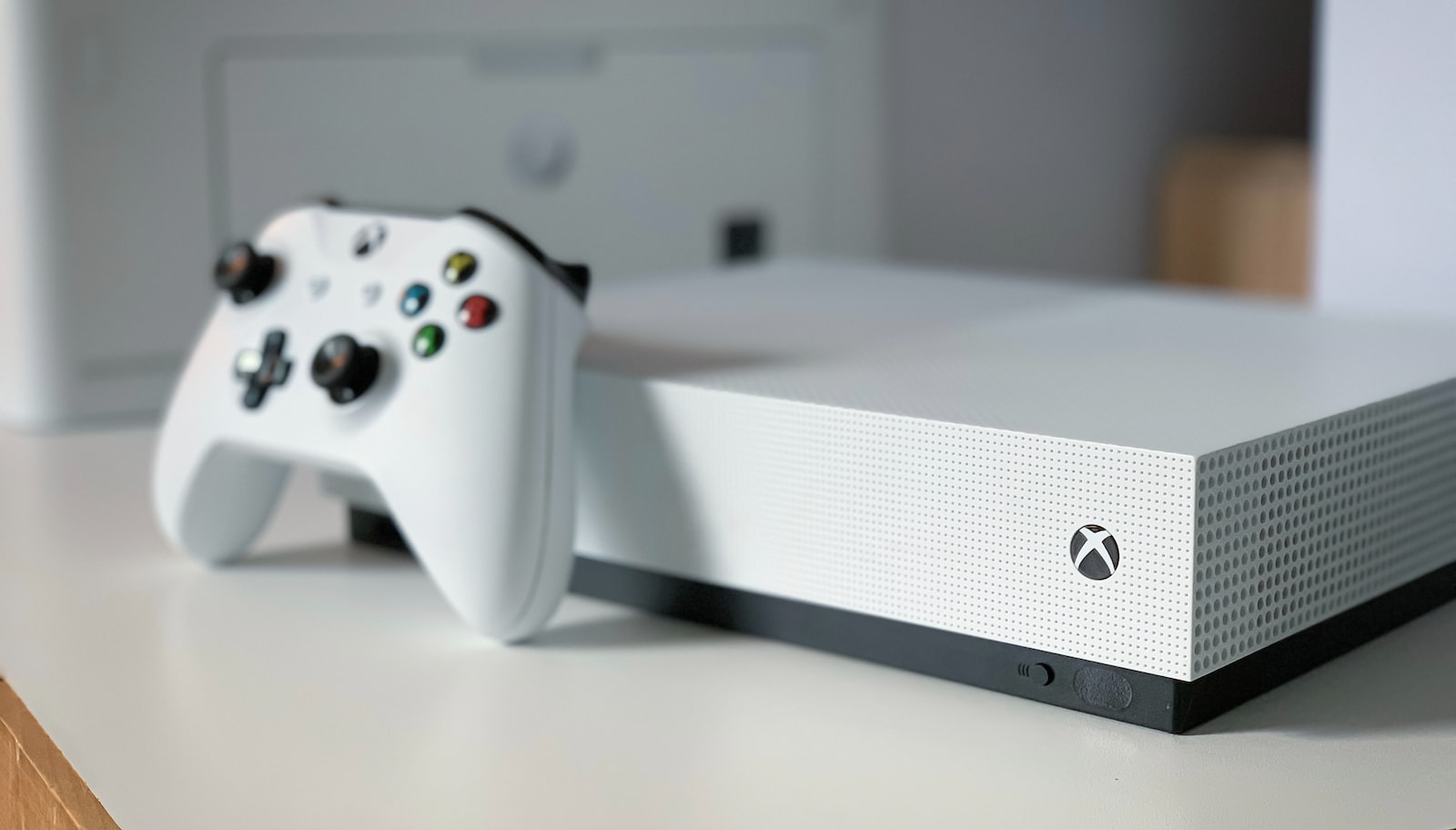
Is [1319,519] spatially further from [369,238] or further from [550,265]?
[369,238]

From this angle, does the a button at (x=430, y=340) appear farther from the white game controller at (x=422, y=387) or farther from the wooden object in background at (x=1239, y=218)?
the wooden object in background at (x=1239, y=218)

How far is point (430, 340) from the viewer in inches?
28.6

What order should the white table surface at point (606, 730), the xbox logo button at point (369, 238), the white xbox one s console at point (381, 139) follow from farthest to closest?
the white xbox one s console at point (381, 139) < the xbox logo button at point (369, 238) < the white table surface at point (606, 730)

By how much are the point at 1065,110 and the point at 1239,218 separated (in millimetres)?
254

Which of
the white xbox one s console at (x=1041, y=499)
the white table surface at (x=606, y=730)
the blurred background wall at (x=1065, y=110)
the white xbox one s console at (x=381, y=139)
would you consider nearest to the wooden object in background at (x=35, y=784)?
the white table surface at (x=606, y=730)


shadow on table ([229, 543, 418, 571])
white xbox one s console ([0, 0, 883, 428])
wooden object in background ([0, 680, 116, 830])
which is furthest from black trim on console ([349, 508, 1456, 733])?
white xbox one s console ([0, 0, 883, 428])

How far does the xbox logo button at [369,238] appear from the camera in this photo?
31.2 inches

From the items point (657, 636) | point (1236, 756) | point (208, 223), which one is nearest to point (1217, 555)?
point (1236, 756)

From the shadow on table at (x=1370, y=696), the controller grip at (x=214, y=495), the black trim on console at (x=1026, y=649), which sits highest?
the controller grip at (x=214, y=495)

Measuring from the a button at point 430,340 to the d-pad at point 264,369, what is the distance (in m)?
0.09

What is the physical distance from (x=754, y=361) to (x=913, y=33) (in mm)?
1208

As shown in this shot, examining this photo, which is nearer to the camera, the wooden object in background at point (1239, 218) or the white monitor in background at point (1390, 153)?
the white monitor in background at point (1390, 153)

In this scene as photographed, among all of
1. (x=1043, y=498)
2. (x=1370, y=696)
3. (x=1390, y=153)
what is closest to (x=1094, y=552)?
(x=1043, y=498)

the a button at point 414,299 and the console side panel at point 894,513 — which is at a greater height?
the a button at point 414,299
